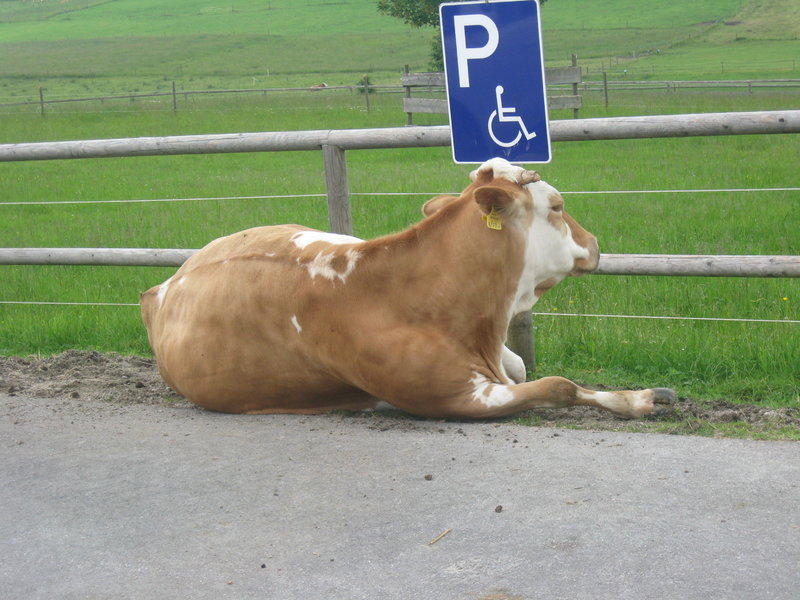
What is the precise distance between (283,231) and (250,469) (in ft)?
5.08

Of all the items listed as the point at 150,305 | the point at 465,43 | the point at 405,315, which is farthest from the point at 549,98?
the point at 405,315

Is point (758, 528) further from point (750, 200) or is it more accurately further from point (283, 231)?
point (750, 200)

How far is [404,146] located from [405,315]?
139 centimetres

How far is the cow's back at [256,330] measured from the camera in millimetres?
4922

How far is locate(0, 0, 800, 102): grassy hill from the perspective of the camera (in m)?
62.2

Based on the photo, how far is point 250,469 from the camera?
427 cm

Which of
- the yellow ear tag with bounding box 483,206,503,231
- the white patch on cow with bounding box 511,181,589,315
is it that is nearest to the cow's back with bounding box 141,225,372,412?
the yellow ear tag with bounding box 483,206,503,231

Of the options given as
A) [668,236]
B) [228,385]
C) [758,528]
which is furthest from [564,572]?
[668,236]

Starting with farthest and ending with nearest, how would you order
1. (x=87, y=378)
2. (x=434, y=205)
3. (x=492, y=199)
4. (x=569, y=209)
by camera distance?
(x=569, y=209) < (x=87, y=378) < (x=434, y=205) < (x=492, y=199)

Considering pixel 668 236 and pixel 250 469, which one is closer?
pixel 250 469

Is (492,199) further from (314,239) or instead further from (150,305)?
(150,305)

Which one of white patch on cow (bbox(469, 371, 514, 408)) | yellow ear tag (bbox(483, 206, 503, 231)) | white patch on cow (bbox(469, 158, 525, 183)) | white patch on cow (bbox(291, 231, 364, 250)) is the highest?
white patch on cow (bbox(469, 158, 525, 183))

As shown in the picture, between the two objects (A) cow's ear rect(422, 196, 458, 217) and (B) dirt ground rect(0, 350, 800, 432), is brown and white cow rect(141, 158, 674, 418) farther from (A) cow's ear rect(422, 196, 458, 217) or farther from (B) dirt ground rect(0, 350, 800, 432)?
(B) dirt ground rect(0, 350, 800, 432)

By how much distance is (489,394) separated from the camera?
4684 mm
